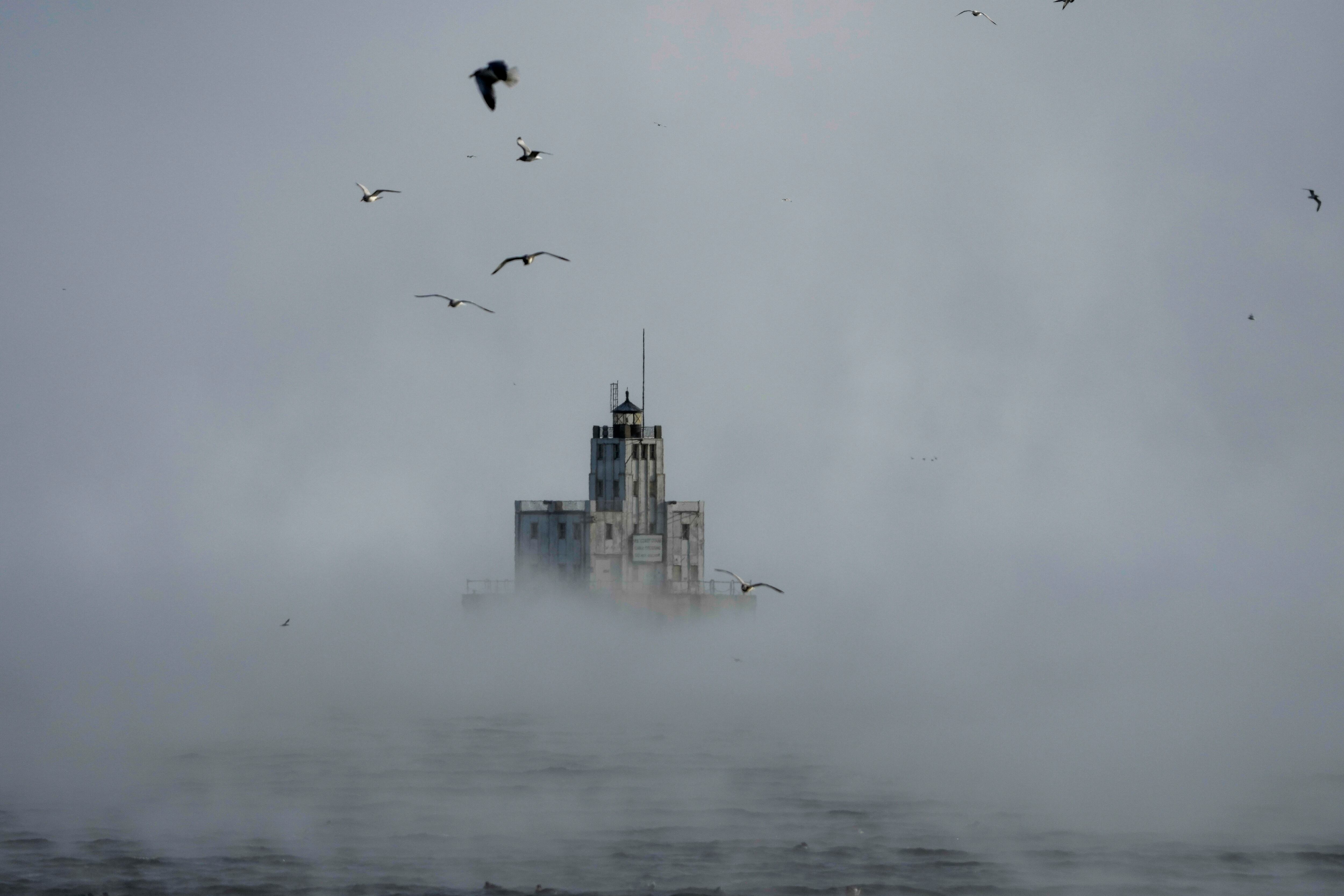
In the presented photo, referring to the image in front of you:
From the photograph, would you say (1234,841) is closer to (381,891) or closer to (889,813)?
(889,813)

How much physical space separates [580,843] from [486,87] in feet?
146

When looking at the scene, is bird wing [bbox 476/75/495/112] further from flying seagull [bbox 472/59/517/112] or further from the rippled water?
the rippled water

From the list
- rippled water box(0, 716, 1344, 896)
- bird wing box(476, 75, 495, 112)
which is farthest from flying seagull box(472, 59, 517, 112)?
rippled water box(0, 716, 1344, 896)

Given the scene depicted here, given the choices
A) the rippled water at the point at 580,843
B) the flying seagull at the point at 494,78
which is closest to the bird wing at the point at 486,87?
the flying seagull at the point at 494,78

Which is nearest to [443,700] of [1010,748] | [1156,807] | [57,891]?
[1010,748]

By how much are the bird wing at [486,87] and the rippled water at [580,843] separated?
3559cm

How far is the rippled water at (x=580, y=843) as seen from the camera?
→ 70625 mm

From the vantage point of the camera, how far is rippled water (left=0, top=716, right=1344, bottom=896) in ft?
232

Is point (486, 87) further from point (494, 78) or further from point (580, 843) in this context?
point (580, 843)

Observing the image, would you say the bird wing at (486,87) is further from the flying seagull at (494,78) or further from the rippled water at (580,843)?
the rippled water at (580,843)

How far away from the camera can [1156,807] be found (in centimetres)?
9775

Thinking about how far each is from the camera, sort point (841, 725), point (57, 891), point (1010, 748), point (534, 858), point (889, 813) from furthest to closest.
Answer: point (841, 725) < point (1010, 748) < point (889, 813) < point (534, 858) < point (57, 891)

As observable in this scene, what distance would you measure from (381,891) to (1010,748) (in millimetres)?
81224

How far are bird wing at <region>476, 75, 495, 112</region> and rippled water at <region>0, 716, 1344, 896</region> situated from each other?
117ft
